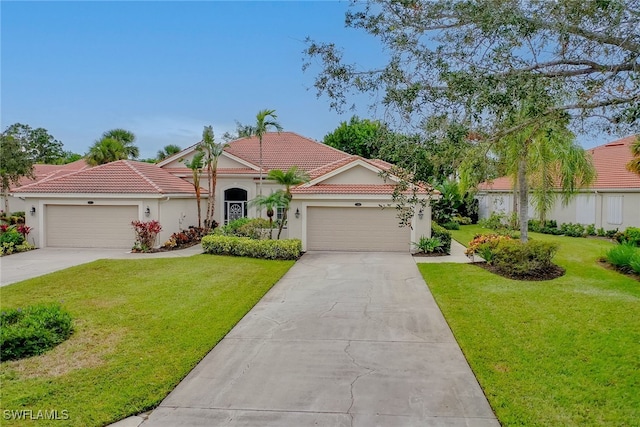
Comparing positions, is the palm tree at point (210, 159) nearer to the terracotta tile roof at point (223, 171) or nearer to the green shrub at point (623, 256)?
the terracotta tile roof at point (223, 171)

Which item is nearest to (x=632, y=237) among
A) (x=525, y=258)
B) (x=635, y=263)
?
(x=635, y=263)

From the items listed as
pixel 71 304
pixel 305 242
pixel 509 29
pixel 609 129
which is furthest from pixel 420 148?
pixel 305 242

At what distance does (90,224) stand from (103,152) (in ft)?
43.2

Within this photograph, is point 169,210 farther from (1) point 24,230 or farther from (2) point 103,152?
(2) point 103,152

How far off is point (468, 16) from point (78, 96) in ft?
62.2

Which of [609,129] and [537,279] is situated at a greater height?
[609,129]

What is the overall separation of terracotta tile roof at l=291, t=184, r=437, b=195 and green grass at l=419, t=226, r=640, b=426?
589 cm

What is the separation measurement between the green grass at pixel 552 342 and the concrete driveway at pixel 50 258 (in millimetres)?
11139

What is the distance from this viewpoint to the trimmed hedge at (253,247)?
1617 cm

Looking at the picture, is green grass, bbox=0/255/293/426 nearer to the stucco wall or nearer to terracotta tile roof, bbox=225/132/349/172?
terracotta tile roof, bbox=225/132/349/172

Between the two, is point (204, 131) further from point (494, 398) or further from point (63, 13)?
point (494, 398)

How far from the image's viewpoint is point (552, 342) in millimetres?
7250

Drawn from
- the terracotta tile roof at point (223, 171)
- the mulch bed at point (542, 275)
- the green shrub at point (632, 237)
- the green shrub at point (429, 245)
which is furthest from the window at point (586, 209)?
the terracotta tile roof at point (223, 171)

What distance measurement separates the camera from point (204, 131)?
2112 centimetres
